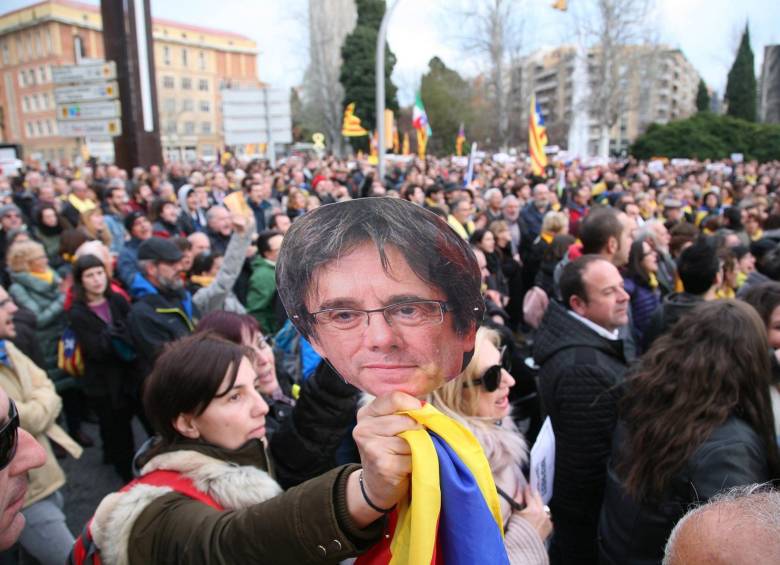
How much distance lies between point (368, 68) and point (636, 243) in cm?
3901

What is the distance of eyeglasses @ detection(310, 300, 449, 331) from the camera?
1018 millimetres

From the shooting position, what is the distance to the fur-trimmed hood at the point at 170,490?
1430 mm

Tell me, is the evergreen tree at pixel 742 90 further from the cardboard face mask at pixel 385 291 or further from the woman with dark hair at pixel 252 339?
the cardboard face mask at pixel 385 291

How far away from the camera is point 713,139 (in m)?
28.5

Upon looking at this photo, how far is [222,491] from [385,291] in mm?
910

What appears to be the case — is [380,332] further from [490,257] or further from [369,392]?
[490,257]

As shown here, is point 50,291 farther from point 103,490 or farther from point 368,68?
point 368,68

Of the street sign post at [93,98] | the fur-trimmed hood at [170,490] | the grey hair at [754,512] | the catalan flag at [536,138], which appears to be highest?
the street sign post at [93,98]

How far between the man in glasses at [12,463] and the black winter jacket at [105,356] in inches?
96.8

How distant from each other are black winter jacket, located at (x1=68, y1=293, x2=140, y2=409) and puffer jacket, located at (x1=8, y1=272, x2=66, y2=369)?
67 centimetres

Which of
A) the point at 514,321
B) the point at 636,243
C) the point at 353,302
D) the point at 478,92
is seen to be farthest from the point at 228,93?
the point at 478,92

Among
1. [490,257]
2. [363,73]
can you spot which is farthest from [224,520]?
[363,73]

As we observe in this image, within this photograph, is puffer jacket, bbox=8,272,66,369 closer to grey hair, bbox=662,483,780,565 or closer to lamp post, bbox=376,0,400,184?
grey hair, bbox=662,483,780,565

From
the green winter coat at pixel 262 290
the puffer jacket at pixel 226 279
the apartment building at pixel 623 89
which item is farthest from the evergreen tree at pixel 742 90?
the puffer jacket at pixel 226 279
